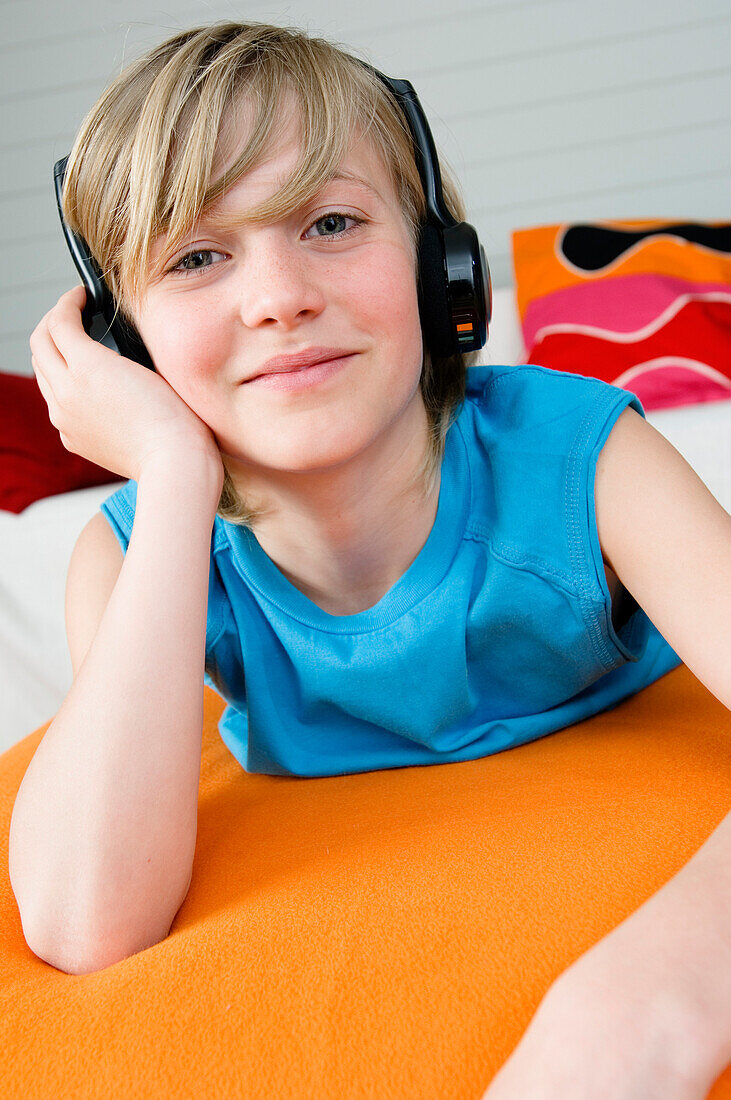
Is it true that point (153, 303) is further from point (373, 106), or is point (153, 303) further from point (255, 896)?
point (255, 896)

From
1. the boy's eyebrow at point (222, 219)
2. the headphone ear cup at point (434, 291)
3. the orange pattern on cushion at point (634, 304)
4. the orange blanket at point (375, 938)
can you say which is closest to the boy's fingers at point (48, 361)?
the boy's eyebrow at point (222, 219)

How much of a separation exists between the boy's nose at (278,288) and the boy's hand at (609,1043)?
1.98 feet

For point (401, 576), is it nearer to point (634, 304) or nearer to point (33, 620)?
point (33, 620)

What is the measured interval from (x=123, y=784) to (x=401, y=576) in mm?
407

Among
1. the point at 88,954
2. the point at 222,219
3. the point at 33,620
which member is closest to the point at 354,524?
the point at 222,219

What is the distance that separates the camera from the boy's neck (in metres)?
1.05

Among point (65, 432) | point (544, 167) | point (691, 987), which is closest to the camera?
point (691, 987)

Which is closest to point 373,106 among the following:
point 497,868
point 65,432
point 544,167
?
point 65,432

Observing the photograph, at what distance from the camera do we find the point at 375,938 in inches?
25.1

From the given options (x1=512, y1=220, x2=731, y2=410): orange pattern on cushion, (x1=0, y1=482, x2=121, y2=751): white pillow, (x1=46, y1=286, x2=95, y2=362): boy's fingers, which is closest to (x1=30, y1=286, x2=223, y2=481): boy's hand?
(x1=46, y1=286, x2=95, y2=362): boy's fingers

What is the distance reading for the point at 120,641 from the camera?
812 millimetres

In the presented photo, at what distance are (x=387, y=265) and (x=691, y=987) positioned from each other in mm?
699

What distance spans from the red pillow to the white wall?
121cm

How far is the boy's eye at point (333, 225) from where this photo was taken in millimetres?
945
